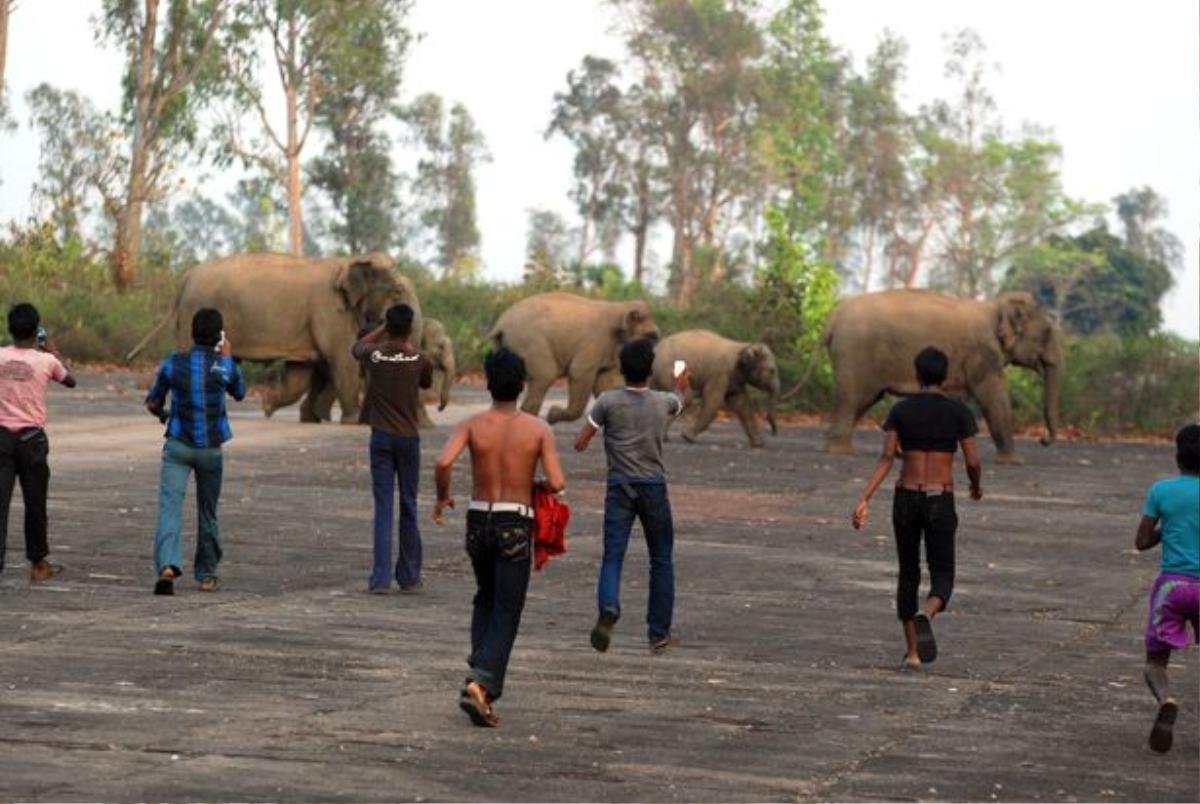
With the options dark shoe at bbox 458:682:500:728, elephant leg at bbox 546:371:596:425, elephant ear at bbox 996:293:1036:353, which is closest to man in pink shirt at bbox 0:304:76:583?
dark shoe at bbox 458:682:500:728

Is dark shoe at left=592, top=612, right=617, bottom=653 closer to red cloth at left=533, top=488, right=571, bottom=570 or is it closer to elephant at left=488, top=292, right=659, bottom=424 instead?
red cloth at left=533, top=488, right=571, bottom=570

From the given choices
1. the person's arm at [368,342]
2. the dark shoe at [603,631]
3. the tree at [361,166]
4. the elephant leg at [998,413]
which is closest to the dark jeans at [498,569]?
the dark shoe at [603,631]

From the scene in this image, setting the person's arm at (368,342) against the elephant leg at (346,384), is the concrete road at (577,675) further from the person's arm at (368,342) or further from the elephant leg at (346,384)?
the elephant leg at (346,384)

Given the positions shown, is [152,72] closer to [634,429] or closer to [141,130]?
[141,130]

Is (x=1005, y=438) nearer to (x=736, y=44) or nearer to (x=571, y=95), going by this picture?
(x=736, y=44)

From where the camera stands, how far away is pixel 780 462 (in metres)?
34.3

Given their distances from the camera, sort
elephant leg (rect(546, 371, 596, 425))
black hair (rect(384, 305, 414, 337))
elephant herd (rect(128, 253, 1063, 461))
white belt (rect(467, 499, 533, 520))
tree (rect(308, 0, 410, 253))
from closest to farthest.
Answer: white belt (rect(467, 499, 533, 520)) → black hair (rect(384, 305, 414, 337)) → elephant herd (rect(128, 253, 1063, 461)) → elephant leg (rect(546, 371, 596, 425)) → tree (rect(308, 0, 410, 253))

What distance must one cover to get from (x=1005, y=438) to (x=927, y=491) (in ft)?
70.3

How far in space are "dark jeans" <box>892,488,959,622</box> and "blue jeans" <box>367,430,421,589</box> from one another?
3.67 m

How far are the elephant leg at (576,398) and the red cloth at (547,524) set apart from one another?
80.5ft

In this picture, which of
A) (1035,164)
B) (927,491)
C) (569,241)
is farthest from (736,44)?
(927,491)

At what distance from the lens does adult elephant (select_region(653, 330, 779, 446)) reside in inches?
1486

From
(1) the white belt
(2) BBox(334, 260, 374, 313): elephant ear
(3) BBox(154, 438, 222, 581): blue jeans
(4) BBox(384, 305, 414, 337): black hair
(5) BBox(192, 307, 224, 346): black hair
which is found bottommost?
(3) BBox(154, 438, 222, 581): blue jeans

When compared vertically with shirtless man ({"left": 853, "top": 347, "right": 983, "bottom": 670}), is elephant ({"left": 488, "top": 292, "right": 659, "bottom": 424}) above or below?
above
